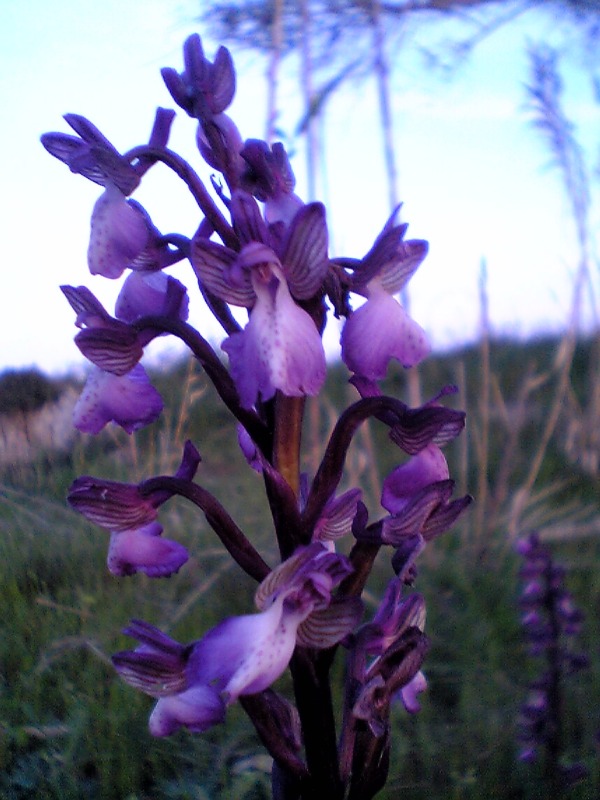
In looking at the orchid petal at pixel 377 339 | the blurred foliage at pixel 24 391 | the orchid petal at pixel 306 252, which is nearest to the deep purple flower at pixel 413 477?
the orchid petal at pixel 377 339

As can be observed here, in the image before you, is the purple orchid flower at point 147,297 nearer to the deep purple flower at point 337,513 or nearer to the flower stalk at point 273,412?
the flower stalk at point 273,412

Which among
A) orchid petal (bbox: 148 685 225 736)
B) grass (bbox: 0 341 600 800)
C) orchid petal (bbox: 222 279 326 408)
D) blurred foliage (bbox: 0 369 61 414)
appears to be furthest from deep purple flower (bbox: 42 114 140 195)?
blurred foliage (bbox: 0 369 61 414)

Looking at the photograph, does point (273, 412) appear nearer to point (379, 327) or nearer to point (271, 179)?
point (379, 327)

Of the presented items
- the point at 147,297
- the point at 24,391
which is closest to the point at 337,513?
the point at 147,297

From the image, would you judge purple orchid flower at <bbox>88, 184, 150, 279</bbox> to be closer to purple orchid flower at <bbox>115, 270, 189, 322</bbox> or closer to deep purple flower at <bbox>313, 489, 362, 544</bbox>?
purple orchid flower at <bbox>115, 270, 189, 322</bbox>

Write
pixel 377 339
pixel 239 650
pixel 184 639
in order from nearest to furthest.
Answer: pixel 239 650 < pixel 377 339 < pixel 184 639

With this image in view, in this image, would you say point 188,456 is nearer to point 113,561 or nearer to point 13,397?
point 113,561
